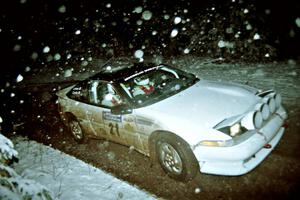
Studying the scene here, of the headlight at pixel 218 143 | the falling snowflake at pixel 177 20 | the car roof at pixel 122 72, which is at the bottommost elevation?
the headlight at pixel 218 143

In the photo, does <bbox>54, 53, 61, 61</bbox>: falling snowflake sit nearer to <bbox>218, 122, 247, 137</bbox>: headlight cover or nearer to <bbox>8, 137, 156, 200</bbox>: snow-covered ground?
<bbox>8, 137, 156, 200</bbox>: snow-covered ground

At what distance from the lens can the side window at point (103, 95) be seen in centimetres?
540

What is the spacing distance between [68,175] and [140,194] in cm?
160

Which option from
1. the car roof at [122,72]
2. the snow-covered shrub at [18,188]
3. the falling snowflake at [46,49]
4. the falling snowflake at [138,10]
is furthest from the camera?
the falling snowflake at [46,49]

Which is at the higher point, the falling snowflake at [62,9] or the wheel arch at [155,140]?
the falling snowflake at [62,9]

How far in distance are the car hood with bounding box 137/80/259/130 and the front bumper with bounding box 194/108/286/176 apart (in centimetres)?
36

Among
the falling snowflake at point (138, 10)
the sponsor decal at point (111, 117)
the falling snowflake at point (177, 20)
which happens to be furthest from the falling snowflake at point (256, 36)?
the sponsor decal at point (111, 117)

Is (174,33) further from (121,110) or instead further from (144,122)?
(144,122)

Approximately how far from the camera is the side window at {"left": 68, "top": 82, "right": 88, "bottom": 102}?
613 centimetres

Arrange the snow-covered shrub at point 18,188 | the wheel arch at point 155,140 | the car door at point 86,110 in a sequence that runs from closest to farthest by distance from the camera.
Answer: the snow-covered shrub at point 18,188 → the wheel arch at point 155,140 → the car door at point 86,110

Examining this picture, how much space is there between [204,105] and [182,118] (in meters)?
0.50

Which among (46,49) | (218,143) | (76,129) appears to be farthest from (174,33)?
(46,49)

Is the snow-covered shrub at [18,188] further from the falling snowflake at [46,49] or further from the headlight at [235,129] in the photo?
the falling snowflake at [46,49]

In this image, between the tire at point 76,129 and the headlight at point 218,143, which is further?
the tire at point 76,129
